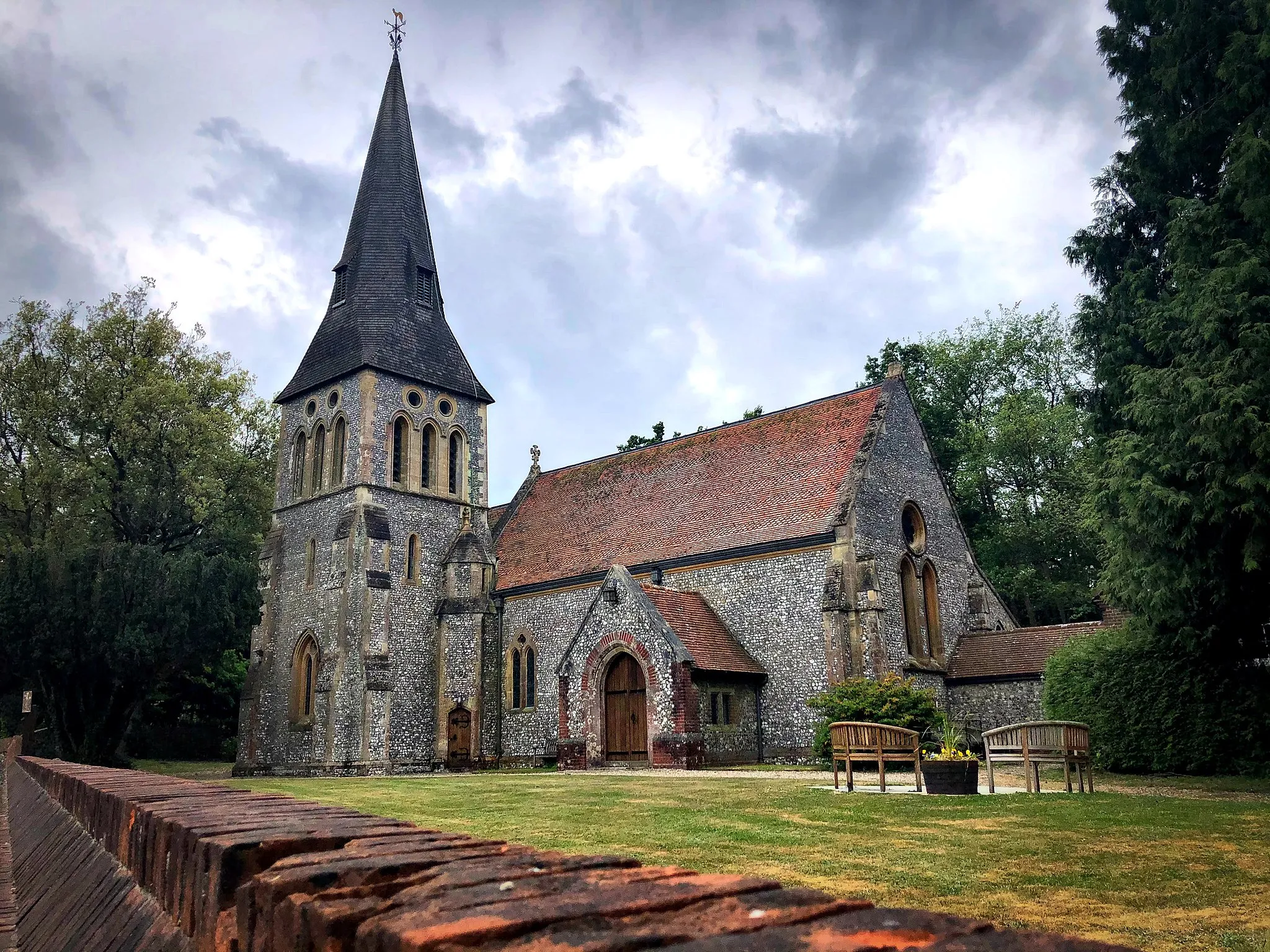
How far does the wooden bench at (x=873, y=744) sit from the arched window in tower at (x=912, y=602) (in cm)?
1159

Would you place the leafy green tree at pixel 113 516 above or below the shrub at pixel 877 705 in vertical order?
above

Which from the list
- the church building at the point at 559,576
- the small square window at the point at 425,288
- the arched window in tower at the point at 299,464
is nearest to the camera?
the church building at the point at 559,576

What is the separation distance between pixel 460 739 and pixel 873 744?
18.2 metres

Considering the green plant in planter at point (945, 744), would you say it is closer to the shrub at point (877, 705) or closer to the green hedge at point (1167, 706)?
the shrub at point (877, 705)

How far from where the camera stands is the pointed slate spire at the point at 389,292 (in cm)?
3183

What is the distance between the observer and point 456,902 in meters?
1.31

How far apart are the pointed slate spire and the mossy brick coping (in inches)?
1172

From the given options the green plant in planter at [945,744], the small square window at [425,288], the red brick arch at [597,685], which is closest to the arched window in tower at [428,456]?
the small square window at [425,288]

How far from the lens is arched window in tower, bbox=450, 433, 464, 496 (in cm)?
3241

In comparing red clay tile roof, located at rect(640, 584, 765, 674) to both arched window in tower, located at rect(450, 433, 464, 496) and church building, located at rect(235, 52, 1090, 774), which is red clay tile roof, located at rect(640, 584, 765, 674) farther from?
arched window in tower, located at rect(450, 433, 464, 496)

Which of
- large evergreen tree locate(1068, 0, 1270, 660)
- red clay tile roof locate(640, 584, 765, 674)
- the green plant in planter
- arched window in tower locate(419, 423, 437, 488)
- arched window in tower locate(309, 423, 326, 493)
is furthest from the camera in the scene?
arched window in tower locate(419, 423, 437, 488)

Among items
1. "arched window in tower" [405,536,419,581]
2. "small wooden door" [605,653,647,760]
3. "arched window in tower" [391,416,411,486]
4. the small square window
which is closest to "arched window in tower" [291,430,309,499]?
"arched window in tower" [391,416,411,486]

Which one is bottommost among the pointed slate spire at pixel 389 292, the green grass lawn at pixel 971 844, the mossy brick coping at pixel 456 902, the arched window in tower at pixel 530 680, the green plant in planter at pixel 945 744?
the green grass lawn at pixel 971 844

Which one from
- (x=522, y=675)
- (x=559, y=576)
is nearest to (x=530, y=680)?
(x=522, y=675)
